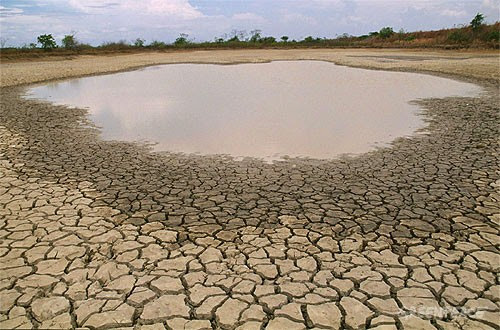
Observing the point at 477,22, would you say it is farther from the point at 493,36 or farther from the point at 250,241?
the point at 250,241

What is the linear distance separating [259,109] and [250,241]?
23.2 ft

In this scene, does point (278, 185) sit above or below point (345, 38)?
below

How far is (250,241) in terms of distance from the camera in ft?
11.7

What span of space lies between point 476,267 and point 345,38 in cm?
5266

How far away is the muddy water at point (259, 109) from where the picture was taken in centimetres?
707

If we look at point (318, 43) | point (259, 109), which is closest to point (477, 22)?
point (318, 43)

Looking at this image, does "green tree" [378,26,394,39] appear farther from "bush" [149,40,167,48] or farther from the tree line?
"bush" [149,40,167,48]

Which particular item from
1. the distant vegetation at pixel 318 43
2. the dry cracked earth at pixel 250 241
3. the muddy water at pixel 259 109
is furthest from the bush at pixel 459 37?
the dry cracked earth at pixel 250 241

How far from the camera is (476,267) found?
10.2 ft

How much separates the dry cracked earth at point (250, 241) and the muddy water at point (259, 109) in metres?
1.00

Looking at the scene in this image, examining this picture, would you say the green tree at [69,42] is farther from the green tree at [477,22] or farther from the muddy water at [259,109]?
the green tree at [477,22]

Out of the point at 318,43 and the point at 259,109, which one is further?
the point at 318,43

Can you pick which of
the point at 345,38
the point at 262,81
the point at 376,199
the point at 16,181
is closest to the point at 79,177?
the point at 16,181

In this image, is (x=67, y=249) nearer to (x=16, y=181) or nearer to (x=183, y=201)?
(x=183, y=201)
